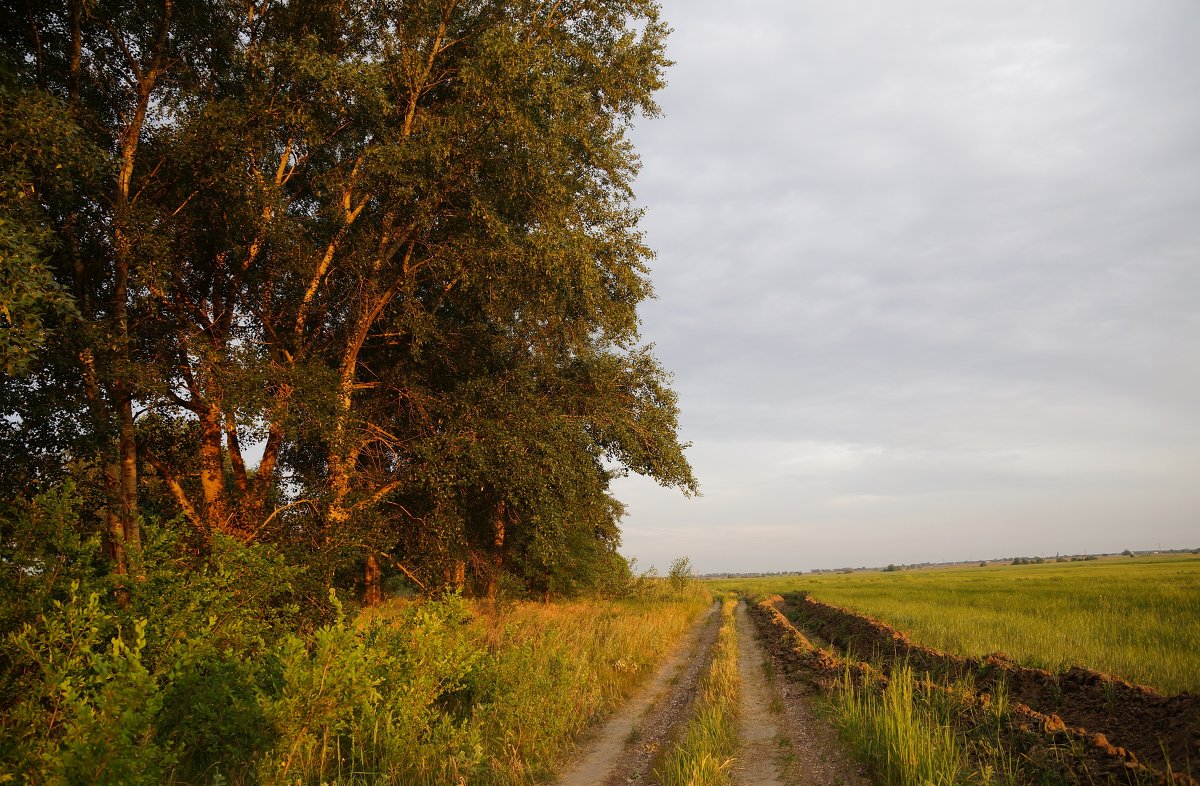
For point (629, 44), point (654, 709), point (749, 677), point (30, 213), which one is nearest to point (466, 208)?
point (629, 44)

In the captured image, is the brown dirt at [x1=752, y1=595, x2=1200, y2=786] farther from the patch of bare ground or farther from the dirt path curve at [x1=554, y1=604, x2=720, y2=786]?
the dirt path curve at [x1=554, y1=604, x2=720, y2=786]

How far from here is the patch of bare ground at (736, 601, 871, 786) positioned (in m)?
6.62

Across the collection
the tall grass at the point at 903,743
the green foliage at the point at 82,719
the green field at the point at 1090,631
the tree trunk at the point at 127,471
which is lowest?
the green field at the point at 1090,631

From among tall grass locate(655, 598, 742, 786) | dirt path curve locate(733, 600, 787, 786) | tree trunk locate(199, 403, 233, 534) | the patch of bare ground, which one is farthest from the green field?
tree trunk locate(199, 403, 233, 534)

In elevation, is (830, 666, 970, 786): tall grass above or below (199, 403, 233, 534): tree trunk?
below

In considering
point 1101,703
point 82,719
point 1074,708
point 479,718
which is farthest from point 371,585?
point 1101,703

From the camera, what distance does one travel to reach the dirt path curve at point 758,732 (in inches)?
266

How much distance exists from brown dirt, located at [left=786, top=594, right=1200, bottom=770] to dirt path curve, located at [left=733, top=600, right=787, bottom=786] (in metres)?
2.87

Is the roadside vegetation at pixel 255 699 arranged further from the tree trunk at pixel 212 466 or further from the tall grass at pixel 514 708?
the tree trunk at pixel 212 466

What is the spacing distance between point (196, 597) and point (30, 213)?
208 inches

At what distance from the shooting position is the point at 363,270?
12789 millimetres

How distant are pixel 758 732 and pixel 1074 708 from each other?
4.23m

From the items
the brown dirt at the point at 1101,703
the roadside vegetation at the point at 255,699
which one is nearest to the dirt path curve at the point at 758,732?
the roadside vegetation at the point at 255,699

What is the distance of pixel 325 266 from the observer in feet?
40.2
